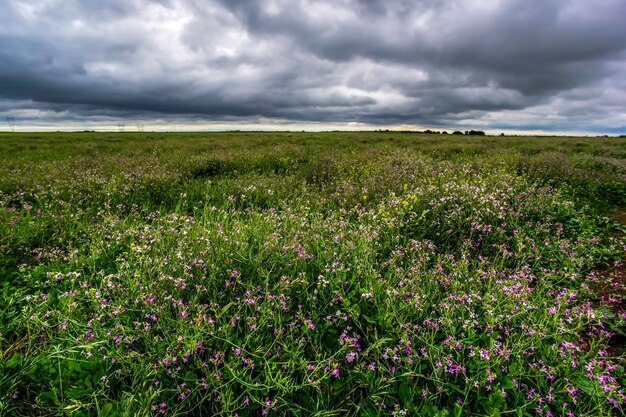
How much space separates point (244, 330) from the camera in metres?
2.70

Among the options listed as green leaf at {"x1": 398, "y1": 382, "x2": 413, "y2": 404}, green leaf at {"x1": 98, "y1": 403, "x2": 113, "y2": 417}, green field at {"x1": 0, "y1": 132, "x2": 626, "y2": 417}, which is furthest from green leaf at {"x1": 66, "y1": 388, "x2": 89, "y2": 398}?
green leaf at {"x1": 398, "y1": 382, "x2": 413, "y2": 404}

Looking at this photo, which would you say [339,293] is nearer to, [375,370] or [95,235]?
[375,370]

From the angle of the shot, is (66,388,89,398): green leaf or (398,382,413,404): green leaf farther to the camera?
(398,382,413,404): green leaf

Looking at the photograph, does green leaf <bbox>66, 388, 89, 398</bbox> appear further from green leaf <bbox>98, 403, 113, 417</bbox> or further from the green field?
green leaf <bbox>98, 403, 113, 417</bbox>

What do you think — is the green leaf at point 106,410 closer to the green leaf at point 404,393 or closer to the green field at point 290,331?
the green field at point 290,331

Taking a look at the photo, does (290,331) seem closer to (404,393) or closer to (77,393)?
(404,393)

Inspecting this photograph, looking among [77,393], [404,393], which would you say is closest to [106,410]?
[77,393]

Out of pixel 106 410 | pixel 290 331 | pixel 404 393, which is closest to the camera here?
pixel 106 410

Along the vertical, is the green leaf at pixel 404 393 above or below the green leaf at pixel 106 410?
below

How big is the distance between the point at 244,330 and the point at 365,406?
3.92ft

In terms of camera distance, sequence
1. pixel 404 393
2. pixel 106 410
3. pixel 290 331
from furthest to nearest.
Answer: pixel 290 331
pixel 404 393
pixel 106 410

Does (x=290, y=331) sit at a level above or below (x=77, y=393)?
above

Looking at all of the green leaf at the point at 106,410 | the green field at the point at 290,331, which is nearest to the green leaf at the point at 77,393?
the green field at the point at 290,331

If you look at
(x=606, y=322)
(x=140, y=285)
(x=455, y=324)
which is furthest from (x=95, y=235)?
(x=606, y=322)
